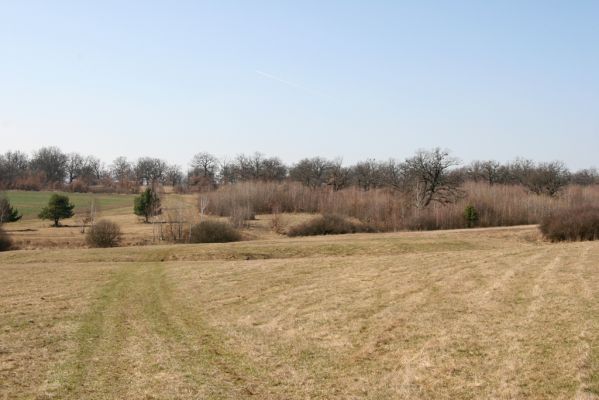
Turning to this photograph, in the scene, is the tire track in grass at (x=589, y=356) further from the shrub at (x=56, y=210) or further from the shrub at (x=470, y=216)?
the shrub at (x=56, y=210)

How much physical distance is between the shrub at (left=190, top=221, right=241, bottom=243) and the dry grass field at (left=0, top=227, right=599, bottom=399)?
2137 cm

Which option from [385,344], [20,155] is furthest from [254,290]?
[20,155]

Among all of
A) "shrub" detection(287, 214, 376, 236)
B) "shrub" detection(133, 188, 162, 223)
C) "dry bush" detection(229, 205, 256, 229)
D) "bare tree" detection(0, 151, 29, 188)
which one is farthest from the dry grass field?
"bare tree" detection(0, 151, 29, 188)

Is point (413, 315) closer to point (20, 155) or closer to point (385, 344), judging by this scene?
point (385, 344)

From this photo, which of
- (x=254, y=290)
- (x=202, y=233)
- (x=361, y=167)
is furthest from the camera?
(x=361, y=167)

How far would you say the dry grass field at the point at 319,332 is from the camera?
347 inches

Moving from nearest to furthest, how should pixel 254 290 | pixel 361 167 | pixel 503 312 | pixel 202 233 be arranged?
pixel 503 312 < pixel 254 290 < pixel 202 233 < pixel 361 167

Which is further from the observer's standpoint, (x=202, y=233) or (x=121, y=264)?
(x=202, y=233)

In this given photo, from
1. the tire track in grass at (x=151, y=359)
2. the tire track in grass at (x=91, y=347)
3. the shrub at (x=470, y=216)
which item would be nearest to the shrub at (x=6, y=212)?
the tire track in grass at (x=91, y=347)

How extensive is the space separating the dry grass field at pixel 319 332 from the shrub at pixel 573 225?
46.8 ft

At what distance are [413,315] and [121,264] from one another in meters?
20.1

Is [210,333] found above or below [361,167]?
below

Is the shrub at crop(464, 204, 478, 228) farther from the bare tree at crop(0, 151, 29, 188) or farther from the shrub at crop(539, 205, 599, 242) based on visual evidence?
the bare tree at crop(0, 151, 29, 188)

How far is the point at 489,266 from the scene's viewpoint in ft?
62.2
